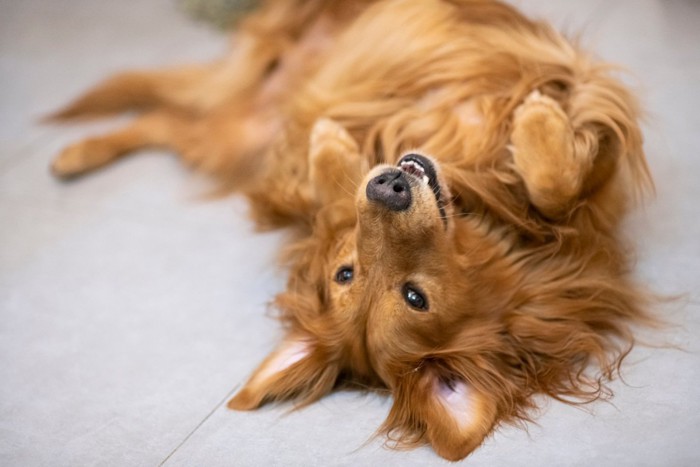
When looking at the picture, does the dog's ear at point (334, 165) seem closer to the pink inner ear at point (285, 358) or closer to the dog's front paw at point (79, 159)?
the pink inner ear at point (285, 358)

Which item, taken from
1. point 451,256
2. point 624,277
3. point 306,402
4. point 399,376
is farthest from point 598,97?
point 306,402

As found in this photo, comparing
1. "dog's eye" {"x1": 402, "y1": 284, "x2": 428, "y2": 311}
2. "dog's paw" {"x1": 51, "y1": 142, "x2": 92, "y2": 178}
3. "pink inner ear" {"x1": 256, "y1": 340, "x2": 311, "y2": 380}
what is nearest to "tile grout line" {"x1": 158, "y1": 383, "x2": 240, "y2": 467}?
"pink inner ear" {"x1": 256, "y1": 340, "x2": 311, "y2": 380}

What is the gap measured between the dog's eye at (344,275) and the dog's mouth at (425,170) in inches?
11.0

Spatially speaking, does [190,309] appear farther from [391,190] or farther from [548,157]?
[548,157]

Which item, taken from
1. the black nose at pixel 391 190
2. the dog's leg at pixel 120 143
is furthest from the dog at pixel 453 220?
the dog's leg at pixel 120 143

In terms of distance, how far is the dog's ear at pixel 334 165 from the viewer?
2.30m

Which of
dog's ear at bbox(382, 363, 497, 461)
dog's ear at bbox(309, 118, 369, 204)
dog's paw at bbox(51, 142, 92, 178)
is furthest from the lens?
dog's paw at bbox(51, 142, 92, 178)

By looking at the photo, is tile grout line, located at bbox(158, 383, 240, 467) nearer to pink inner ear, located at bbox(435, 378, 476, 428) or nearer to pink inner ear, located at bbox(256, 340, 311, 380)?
pink inner ear, located at bbox(256, 340, 311, 380)

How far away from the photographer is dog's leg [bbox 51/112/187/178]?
3.07 metres

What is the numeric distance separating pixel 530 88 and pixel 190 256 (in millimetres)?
1242

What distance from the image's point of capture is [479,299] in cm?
196

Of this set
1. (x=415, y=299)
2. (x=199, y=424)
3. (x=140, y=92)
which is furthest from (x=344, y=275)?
(x=140, y=92)

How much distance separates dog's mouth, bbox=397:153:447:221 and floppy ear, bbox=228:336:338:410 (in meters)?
0.49

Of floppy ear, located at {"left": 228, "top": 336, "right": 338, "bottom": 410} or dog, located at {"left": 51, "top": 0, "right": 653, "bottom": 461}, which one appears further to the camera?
floppy ear, located at {"left": 228, "top": 336, "right": 338, "bottom": 410}
